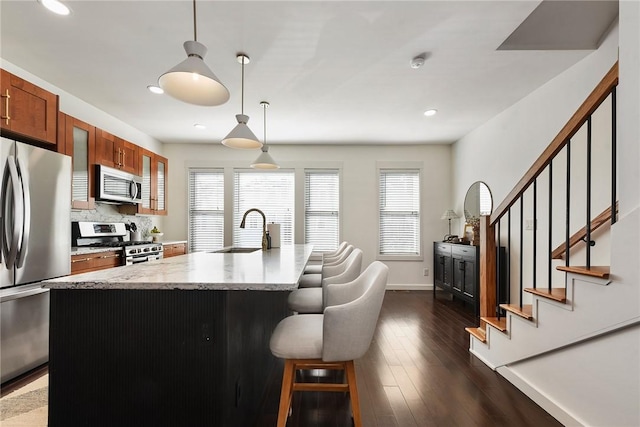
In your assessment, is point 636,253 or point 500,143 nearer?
point 636,253

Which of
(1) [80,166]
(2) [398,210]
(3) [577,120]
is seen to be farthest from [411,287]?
(1) [80,166]

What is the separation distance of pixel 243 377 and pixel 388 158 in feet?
15.2

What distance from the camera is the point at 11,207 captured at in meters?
2.13

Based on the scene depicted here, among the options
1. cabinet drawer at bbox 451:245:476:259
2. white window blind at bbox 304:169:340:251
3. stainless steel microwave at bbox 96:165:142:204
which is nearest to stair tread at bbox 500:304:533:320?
cabinet drawer at bbox 451:245:476:259

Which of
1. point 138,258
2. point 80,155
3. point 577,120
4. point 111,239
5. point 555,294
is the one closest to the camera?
point 577,120

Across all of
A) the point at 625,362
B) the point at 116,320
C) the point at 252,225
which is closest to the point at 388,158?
the point at 252,225

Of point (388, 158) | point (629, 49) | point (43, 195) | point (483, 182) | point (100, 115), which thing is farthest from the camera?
point (388, 158)

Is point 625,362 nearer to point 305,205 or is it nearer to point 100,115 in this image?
point 305,205

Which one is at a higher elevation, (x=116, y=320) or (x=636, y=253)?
(x=636, y=253)

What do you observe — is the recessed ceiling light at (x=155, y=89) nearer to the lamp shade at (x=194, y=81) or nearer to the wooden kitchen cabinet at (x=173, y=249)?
the lamp shade at (x=194, y=81)

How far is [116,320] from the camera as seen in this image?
1.26m

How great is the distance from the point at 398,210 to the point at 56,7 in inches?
193

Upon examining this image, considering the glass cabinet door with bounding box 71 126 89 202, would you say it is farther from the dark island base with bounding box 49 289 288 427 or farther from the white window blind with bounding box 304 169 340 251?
the white window blind with bounding box 304 169 340 251

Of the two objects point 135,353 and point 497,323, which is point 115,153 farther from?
point 497,323
